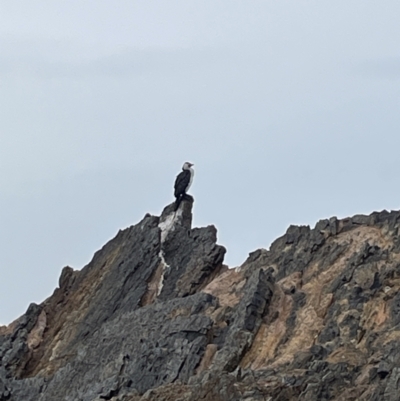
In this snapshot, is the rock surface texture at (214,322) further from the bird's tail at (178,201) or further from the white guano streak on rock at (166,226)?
the bird's tail at (178,201)

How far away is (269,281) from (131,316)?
19.0 ft

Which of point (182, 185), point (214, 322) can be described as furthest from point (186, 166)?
point (214, 322)

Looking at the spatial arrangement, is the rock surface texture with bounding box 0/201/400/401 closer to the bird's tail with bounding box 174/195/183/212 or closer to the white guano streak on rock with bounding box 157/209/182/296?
the white guano streak on rock with bounding box 157/209/182/296

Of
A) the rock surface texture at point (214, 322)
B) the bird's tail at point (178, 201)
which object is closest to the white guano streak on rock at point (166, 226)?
the rock surface texture at point (214, 322)

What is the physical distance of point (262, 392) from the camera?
124ft

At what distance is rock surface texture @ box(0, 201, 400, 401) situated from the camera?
3894 centimetres

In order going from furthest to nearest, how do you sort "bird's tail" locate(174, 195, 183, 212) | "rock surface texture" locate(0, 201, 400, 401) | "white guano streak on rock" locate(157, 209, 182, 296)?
"bird's tail" locate(174, 195, 183, 212) < "white guano streak on rock" locate(157, 209, 182, 296) < "rock surface texture" locate(0, 201, 400, 401)

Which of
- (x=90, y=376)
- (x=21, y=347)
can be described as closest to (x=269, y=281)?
(x=90, y=376)

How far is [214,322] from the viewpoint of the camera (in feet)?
149

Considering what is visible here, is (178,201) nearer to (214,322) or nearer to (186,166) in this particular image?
(186,166)

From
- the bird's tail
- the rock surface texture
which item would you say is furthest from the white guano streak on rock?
the bird's tail

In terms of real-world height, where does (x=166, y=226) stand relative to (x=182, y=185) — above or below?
below

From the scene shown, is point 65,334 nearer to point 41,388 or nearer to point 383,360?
point 41,388

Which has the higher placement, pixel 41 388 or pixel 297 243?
pixel 297 243
